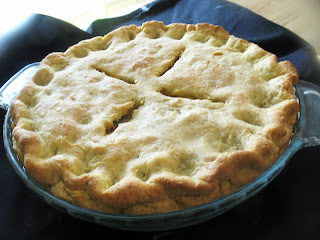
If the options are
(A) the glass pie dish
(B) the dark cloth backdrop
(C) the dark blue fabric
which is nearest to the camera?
(A) the glass pie dish

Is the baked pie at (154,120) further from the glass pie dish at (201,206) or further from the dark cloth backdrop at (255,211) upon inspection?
the dark cloth backdrop at (255,211)

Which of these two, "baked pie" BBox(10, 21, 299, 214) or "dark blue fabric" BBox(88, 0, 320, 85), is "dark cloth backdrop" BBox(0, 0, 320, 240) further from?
"baked pie" BBox(10, 21, 299, 214)

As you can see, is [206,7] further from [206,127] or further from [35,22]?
[206,127]

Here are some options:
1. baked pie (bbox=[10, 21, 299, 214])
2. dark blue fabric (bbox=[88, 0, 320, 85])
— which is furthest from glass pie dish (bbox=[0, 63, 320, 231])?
dark blue fabric (bbox=[88, 0, 320, 85])

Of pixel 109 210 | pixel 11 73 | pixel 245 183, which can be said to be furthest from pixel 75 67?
pixel 245 183

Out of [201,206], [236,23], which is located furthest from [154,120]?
[236,23]

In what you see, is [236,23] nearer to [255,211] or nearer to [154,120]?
[154,120]

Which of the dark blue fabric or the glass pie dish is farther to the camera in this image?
the dark blue fabric

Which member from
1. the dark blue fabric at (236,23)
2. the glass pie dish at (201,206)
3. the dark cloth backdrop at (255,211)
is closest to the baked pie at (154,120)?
the glass pie dish at (201,206)
